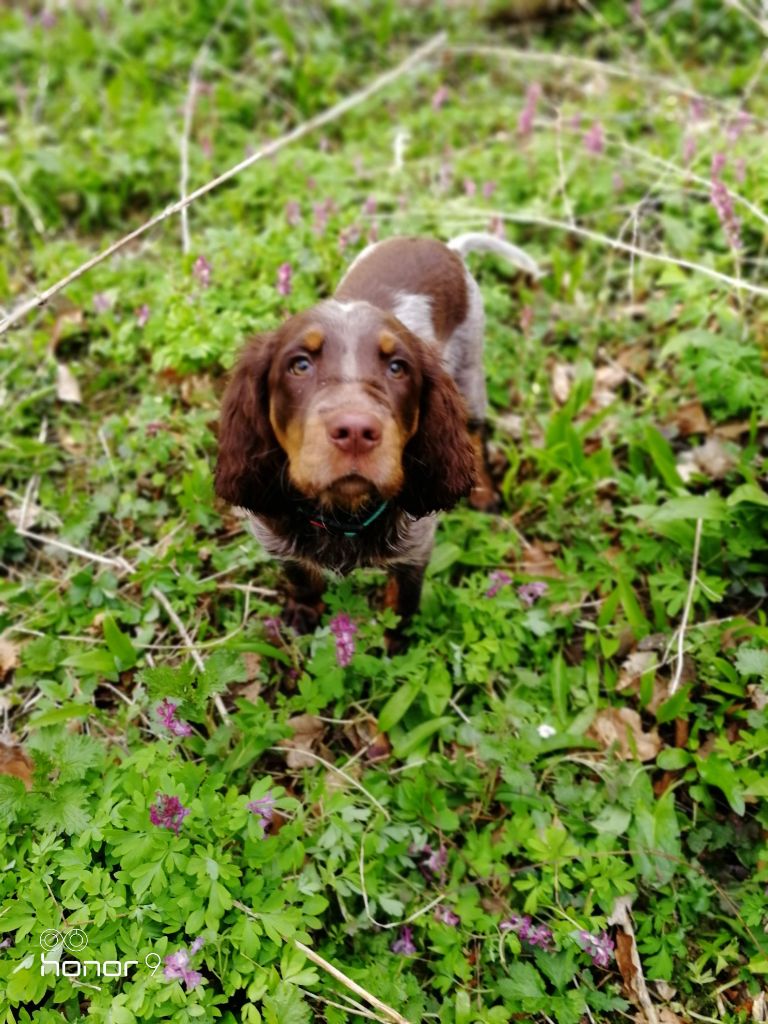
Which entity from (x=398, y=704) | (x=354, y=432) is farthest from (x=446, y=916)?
(x=354, y=432)

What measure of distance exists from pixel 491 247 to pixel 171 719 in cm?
299

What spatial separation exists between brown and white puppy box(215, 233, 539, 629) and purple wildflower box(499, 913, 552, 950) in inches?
49.5

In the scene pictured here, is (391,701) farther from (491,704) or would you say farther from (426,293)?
(426,293)

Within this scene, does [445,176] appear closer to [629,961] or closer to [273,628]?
[273,628]

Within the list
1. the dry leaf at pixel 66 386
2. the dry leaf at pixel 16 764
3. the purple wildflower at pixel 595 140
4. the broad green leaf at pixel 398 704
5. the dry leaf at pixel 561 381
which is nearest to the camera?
the dry leaf at pixel 16 764

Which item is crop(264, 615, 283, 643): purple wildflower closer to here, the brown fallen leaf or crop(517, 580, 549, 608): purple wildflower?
crop(517, 580, 549, 608): purple wildflower

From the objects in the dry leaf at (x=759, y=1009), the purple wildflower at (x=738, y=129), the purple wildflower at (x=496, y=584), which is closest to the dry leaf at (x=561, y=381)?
the purple wildflower at (x=496, y=584)


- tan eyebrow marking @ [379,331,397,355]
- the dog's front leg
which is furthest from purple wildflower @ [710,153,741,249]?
the dog's front leg

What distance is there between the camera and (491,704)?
332 cm

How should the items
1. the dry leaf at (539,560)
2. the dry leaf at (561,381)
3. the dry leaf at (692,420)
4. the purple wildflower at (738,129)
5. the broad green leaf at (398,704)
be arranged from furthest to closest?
1. the purple wildflower at (738,129)
2. the dry leaf at (561,381)
3. the dry leaf at (692,420)
4. the dry leaf at (539,560)
5. the broad green leaf at (398,704)

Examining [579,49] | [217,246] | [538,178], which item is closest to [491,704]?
[217,246]

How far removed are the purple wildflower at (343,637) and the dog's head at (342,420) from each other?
488mm

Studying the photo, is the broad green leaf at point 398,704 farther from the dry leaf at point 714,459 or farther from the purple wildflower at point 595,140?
the purple wildflower at point 595,140

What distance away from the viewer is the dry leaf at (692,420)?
4141mm
